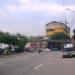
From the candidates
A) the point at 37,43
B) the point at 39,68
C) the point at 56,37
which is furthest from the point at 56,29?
the point at 39,68

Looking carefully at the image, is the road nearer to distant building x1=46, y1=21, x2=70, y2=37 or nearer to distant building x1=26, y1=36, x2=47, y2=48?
distant building x1=26, y1=36, x2=47, y2=48

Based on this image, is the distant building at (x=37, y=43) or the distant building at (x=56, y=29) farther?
the distant building at (x=56, y=29)

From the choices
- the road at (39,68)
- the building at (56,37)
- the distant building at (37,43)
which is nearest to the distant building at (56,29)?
the building at (56,37)

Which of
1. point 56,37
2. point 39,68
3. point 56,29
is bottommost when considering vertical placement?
point 39,68

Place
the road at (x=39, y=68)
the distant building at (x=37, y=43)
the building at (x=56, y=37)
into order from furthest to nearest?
the distant building at (x=37, y=43), the building at (x=56, y=37), the road at (x=39, y=68)

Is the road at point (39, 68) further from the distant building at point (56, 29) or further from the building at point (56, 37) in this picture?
the distant building at point (56, 29)

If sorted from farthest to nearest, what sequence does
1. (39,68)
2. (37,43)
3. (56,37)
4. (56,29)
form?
(56,29) < (37,43) < (56,37) < (39,68)

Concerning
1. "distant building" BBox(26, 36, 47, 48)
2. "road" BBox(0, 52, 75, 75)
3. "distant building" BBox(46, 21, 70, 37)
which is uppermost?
"distant building" BBox(46, 21, 70, 37)

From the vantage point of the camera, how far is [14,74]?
70.0 ft

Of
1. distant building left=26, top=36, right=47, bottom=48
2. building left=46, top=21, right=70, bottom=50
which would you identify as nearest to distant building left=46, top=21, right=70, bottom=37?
building left=46, top=21, right=70, bottom=50

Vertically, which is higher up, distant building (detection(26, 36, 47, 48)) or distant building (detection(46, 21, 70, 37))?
distant building (detection(46, 21, 70, 37))

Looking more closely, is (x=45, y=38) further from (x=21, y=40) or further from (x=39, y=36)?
(x=21, y=40)

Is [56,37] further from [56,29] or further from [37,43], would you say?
[56,29]

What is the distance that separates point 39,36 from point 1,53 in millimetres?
117579
